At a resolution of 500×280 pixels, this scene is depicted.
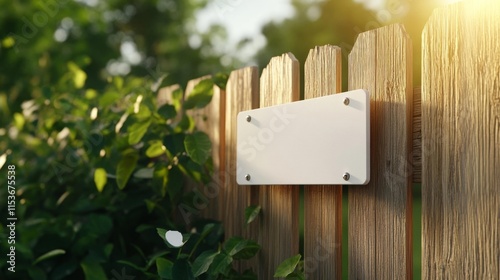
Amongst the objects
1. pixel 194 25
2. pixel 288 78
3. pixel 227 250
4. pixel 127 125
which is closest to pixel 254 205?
pixel 227 250

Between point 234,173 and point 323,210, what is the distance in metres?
0.61

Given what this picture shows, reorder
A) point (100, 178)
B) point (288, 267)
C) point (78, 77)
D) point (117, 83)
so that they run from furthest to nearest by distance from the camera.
Result: point (78, 77)
point (117, 83)
point (100, 178)
point (288, 267)

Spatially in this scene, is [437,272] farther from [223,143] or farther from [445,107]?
[223,143]

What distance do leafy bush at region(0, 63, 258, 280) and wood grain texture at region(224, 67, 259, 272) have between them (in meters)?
0.07

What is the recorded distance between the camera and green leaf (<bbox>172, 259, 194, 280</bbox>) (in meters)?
1.95

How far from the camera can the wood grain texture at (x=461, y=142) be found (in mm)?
1377

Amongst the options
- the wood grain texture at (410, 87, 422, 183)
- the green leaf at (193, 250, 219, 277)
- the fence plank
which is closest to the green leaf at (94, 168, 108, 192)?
the green leaf at (193, 250, 219, 277)

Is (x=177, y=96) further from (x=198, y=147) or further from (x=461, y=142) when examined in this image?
(x=461, y=142)

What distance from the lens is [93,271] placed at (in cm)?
243

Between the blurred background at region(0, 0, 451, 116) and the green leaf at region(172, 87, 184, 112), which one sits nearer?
the green leaf at region(172, 87, 184, 112)

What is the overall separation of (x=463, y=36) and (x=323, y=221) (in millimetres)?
687

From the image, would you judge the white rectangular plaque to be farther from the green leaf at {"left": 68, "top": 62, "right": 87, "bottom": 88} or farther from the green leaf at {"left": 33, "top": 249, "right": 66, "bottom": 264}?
the green leaf at {"left": 68, "top": 62, "right": 87, "bottom": 88}

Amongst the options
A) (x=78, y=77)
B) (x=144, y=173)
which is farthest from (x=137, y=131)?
(x=78, y=77)

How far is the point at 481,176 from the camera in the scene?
4.55 ft
